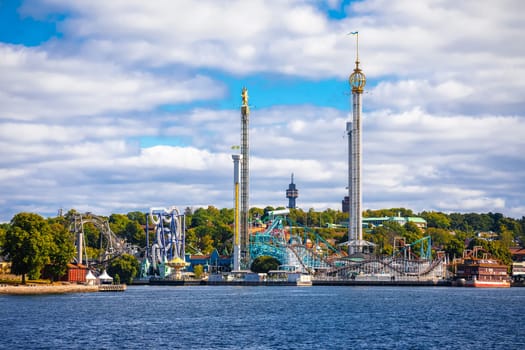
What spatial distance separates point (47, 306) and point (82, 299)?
22231 mm

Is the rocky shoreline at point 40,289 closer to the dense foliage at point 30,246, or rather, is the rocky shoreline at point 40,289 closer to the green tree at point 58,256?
the dense foliage at point 30,246

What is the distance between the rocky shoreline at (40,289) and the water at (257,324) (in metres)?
8.62

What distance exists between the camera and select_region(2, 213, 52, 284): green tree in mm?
144375

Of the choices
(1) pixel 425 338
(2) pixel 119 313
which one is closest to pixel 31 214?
(2) pixel 119 313

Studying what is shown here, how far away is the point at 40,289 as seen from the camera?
150 metres

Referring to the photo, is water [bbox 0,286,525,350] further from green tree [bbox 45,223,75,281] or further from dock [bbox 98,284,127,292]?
dock [bbox 98,284,127,292]

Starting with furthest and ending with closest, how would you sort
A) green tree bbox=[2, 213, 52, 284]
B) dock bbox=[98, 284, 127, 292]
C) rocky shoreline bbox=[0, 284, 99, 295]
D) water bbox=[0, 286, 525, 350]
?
dock bbox=[98, 284, 127, 292] → rocky shoreline bbox=[0, 284, 99, 295] → green tree bbox=[2, 213, 52, 284] → water bbox=[0, 286, 525, 350]

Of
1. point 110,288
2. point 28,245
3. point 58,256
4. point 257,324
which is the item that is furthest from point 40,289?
point 257,324

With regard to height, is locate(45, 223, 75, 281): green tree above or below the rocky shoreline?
above

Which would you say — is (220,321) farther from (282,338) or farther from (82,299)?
(82,299)

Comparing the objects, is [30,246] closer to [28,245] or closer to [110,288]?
[28,245]

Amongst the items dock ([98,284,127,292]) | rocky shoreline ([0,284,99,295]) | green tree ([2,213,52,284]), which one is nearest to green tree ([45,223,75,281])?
rocky shoreline ([0,284,99,295])

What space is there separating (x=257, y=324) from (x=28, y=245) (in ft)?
203

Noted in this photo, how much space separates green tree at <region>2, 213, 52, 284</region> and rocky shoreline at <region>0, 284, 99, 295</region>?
2.32 meters
